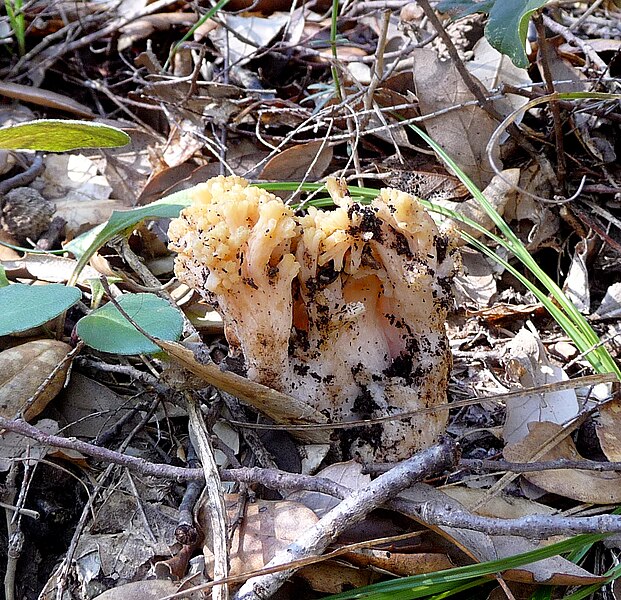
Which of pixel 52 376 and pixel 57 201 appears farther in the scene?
pixel 57 201

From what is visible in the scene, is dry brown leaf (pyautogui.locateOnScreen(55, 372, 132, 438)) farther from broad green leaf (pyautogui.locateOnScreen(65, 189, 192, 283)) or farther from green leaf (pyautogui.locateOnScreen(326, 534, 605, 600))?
green leaf (pyautogui.locateOnScreen(326, 534, 605, 600))

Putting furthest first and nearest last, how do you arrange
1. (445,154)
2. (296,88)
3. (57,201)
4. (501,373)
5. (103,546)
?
(296,88)
(57,201)
(445,154)
(501,373)
(103,546)

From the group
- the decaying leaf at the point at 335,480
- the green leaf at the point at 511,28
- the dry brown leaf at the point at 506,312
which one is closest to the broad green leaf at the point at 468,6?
the green leaf at the point at 511,28

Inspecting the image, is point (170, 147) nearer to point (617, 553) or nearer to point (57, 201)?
point (57, 201)

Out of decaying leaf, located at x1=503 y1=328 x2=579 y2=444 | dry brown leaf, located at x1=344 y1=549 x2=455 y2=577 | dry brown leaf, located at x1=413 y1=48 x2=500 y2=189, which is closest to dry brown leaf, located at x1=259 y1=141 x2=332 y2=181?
dry brown leaf, located at x1=413 y1=48 x2=500 y2=189

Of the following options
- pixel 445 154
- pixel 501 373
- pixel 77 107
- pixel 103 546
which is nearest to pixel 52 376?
pixel 103 546
